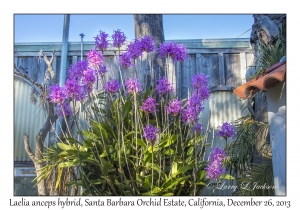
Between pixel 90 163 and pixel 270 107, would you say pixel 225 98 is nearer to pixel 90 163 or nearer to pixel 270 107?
pixel 270 107

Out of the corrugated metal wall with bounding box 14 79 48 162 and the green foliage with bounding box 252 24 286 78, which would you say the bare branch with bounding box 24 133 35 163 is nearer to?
the corrugated metal wall with bounding box 14 79 48 162

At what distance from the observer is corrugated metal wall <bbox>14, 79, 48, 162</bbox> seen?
4.66 m

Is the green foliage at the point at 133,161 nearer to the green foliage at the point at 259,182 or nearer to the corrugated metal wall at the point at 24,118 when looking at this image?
the green foliage at the point at 259,182

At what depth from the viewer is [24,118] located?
4.93 m

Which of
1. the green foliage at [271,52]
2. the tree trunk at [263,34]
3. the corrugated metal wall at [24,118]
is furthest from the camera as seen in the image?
the tree trunk at [263,34]

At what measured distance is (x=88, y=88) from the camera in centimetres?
298

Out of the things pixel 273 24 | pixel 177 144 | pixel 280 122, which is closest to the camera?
pixel 177 144

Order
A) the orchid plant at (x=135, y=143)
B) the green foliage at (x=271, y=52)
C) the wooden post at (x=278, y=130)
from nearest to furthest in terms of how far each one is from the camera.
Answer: the orchid plant at (x=135, y=143)
the wooden post at (x=278, y=130)
the green foliage at (x=271, y=52)

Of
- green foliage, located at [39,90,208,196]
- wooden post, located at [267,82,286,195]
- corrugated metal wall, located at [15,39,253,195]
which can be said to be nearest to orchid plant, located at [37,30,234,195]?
green foliage, located at [39,90,208,196]

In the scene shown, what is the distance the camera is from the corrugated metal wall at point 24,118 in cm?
466

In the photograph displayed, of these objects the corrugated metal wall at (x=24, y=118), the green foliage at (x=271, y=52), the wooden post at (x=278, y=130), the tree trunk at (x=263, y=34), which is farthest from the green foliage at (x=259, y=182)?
the corrugated metal wall at (x=24, y=118)

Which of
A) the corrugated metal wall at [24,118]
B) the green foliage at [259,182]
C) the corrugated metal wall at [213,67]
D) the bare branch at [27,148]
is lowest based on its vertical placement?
the green foliage at [259,182]
